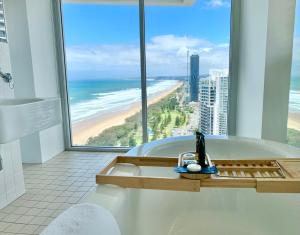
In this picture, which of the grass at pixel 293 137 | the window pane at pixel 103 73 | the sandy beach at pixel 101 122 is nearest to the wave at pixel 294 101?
the grass at pixel 293 137

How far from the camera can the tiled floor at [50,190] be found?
184 cm

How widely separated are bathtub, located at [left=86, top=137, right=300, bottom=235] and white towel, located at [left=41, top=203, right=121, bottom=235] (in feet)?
0.98

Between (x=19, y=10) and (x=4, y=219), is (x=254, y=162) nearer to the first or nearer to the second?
(x=4, y=219)

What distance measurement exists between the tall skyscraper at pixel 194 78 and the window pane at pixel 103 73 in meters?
0.67

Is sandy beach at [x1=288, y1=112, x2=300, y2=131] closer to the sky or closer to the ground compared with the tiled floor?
closer to the sky

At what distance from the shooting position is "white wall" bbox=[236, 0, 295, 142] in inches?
81.5

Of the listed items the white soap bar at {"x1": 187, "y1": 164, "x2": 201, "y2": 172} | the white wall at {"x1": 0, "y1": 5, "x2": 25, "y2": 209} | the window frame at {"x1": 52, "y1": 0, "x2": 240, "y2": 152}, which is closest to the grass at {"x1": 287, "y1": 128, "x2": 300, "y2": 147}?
the window frame at {"x1": 52, "y1": 0, "x2": 240, "y2": 152}

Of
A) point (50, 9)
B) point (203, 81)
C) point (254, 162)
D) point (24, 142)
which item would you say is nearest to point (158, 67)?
point (203, 81)

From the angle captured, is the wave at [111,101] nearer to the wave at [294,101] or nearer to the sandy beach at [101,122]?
the sandy beach at [101,122]

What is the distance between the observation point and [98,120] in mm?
3453

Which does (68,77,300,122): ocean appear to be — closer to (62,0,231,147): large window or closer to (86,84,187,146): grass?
(62,0,231,147): large window

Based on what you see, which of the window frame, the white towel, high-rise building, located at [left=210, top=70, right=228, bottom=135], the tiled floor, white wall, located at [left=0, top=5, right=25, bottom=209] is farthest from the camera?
high-rise building, located at [left=210, top=70, right=228, bottom=135]

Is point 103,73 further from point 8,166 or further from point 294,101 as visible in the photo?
point 294,101

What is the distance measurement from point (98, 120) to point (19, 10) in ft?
5.09
